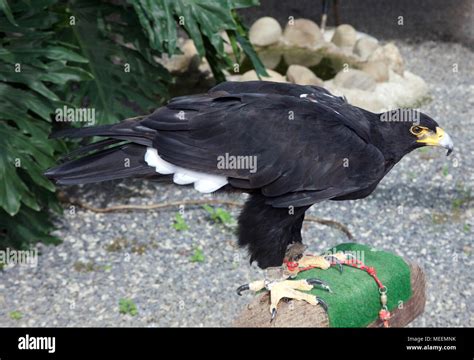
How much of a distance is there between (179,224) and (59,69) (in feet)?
4.43

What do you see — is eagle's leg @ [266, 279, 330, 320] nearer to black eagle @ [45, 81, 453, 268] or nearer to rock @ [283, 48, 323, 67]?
black eagle @ [45, 81, 453, 268]

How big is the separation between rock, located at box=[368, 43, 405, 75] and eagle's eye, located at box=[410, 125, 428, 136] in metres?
4.53

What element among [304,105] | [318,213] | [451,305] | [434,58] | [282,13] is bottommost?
[451,305]

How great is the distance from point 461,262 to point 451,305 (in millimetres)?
416

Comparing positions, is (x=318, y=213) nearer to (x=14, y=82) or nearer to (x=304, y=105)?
(x=14, y=82)

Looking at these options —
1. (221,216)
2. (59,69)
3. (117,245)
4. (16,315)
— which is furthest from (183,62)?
(16,315)

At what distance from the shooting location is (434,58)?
8.61 meters

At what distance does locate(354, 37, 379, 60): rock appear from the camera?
8125 mm

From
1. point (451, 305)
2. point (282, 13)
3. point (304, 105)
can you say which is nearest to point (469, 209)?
point (451, 305)

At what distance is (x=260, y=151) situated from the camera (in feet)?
11.0

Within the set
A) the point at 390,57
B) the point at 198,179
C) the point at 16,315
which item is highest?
the point at 390,57

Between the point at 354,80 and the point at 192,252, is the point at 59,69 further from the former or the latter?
the point at 354,80

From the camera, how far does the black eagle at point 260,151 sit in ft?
10.9

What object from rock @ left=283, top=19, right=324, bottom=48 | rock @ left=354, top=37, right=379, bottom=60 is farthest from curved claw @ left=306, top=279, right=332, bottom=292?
rock @ left=283, top=19, right=324, bottom=48
